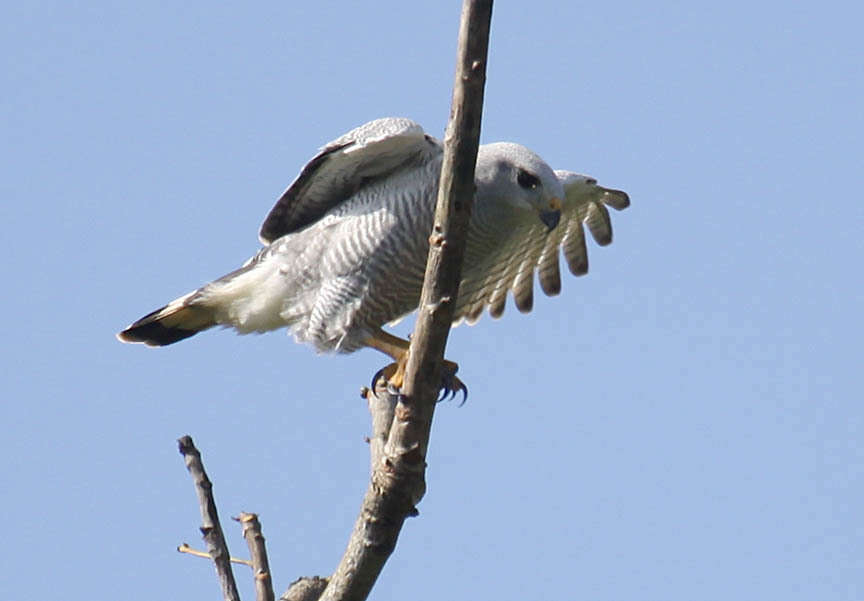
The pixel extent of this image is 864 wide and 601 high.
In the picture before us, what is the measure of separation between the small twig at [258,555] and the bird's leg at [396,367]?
Answer: 1.03m

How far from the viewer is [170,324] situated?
807 cm

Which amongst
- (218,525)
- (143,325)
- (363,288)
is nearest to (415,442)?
(218,525)

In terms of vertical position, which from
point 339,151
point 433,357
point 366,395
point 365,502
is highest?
point 339,151

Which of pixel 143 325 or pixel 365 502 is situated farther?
pixel 143 325

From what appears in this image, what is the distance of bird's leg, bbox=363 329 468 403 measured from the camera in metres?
6.27

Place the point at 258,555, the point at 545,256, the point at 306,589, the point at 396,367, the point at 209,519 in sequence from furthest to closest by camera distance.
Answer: the point at 545,256, the point at 396,367, the point at 306,589, the point at 258,555, the point at 209,519

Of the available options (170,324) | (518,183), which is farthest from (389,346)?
(170,324)

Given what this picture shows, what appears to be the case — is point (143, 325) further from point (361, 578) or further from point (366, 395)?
point (361, 578)

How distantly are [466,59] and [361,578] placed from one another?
216cm

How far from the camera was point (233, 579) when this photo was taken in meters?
4.73

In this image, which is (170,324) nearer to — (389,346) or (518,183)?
(389,346)

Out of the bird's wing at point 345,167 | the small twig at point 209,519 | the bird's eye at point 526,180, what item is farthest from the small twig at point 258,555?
the bird's eye at point 526,180

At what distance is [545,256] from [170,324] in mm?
2759

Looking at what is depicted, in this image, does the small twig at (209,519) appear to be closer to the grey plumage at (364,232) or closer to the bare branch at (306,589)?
the bare branch at (306,589)
